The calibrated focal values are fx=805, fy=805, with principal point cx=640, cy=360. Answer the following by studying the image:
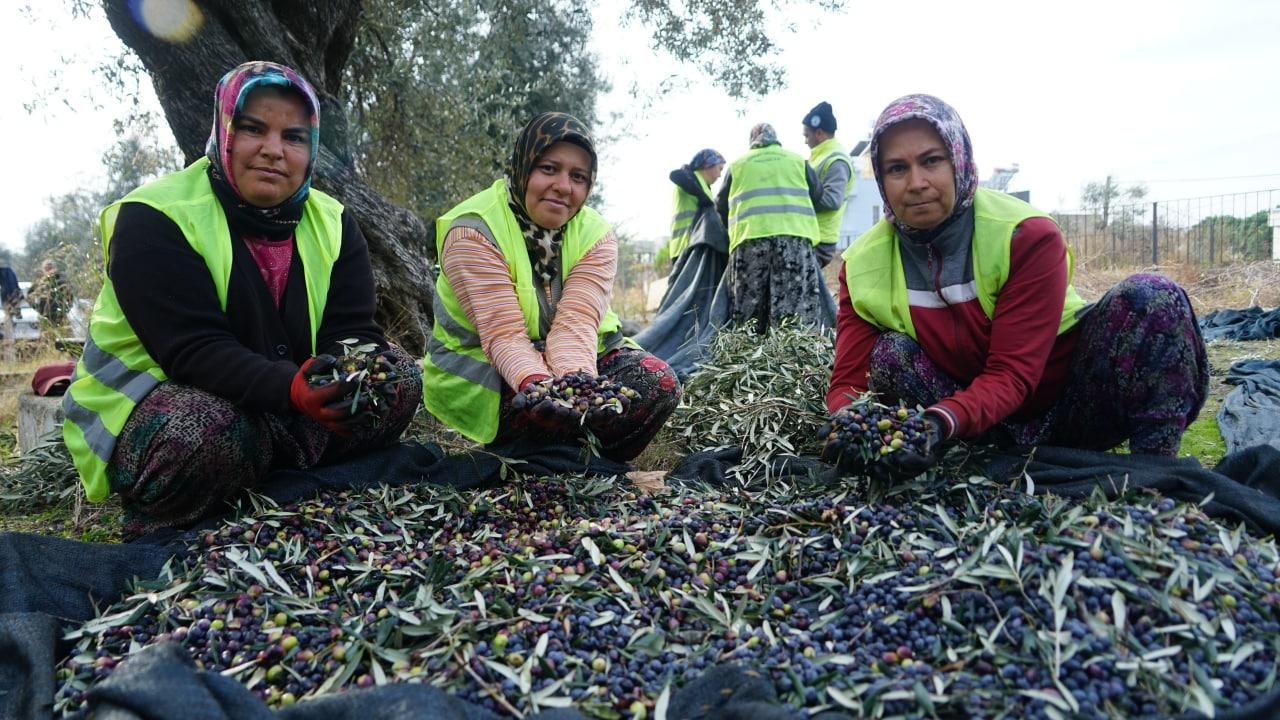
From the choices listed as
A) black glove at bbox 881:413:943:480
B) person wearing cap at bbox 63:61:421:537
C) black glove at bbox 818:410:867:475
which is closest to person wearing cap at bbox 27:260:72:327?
person wearing cap at bbox 63:61:421:537

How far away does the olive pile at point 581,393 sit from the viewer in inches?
104

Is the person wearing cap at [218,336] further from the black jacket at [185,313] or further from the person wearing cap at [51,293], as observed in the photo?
the person wearing cap at [51,293]

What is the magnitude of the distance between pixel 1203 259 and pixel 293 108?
54.1 feet

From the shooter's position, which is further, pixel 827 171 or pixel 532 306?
pixel 827 171

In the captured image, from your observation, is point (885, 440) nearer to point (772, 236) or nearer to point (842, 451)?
point (842, 451)

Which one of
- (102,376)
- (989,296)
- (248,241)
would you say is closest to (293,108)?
(248,241)

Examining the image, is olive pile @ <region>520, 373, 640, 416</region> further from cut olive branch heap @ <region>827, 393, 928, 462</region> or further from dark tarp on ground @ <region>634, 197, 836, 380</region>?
dark tarp on ground @ <region>634, 197, 836, 380</region>

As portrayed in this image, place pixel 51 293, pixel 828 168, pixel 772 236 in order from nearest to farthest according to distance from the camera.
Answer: pixel 772 236 < pixel 828 168 < pixel 51 293

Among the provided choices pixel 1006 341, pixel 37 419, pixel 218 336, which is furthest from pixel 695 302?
pixel 218 336

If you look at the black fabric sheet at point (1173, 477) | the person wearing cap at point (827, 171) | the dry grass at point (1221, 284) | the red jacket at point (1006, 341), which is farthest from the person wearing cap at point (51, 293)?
the dry grass at point (1221, 284)

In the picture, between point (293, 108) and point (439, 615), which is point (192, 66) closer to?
point (293, 108)

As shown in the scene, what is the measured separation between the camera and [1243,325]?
24.8 feet

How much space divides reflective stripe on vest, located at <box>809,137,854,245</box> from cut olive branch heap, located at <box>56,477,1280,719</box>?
187 inches

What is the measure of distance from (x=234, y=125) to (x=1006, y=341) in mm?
2594
